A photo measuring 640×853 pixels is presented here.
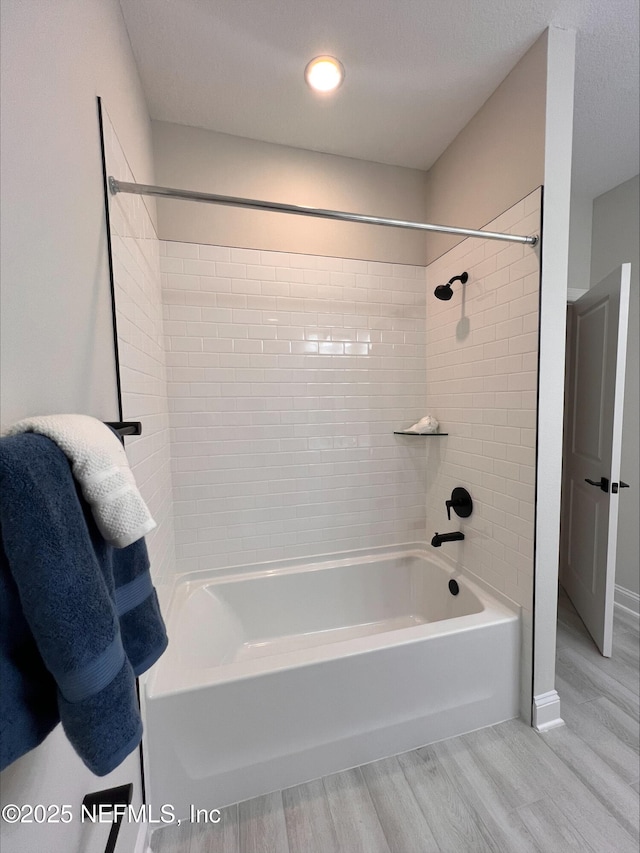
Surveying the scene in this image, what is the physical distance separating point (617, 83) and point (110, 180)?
2171 millimetres

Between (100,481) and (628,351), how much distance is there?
2.91 meters

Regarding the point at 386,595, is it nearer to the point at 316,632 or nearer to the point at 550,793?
the point at 316,632

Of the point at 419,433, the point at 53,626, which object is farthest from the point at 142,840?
the point at 419,433

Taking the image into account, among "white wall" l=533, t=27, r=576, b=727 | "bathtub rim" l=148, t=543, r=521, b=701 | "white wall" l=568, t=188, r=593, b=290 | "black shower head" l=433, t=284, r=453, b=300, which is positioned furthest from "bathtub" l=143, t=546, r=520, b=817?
"white wall" l=568, t=188, r=593, b=290

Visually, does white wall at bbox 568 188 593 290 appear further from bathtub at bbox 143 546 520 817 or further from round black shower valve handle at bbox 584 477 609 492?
bathtub at bbox 143 546 520 817

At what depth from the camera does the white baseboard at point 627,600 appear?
219 cm

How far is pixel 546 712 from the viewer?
1.46 m

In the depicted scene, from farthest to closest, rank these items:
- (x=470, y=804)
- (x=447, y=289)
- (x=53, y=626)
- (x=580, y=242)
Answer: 1. (x=580, y=242)
2. (x=447, y=289)
3. (x=470, y=804)
4. (x=53, y=626)

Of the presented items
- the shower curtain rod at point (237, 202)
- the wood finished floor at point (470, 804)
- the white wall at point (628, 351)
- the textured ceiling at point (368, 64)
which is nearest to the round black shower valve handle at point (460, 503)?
the wood finished floor at point (470, 804)

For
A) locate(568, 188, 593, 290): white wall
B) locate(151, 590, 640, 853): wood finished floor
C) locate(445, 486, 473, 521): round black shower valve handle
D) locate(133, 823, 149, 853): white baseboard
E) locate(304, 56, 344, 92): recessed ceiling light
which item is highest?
locate(304, 56, 344, 92): recessed ceiling light

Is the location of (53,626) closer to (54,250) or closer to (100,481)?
(100,481)

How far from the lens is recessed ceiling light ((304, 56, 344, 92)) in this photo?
1408 mm

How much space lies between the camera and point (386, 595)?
2070 mm

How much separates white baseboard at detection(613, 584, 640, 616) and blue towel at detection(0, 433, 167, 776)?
291cm
